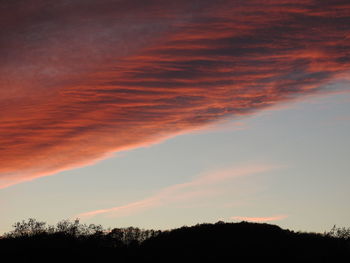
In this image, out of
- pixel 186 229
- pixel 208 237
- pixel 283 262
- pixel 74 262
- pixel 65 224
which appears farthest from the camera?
pixel 65 224

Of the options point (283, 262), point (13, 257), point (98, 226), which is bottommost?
point (283, 262)

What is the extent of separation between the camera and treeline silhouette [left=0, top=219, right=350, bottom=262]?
65.4 meters

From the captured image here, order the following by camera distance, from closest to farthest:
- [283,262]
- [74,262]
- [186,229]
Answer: [283,262] < [74,262] < [186,229]

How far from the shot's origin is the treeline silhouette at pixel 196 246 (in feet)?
214

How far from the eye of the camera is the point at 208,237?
73938mm

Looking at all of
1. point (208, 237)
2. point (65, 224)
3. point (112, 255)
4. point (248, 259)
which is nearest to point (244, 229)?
point (208, 237)

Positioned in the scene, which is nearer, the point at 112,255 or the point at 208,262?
the point at 208,262

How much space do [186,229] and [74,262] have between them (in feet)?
61.0

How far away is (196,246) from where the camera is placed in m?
70.2

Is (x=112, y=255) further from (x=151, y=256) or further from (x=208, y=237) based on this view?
(x=208, y=237)

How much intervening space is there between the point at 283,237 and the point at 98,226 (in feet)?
103

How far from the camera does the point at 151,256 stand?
70438 millimetres

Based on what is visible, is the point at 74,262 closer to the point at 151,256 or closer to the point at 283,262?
the point at 151,256

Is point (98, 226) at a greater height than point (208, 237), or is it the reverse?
point (98, 226)
